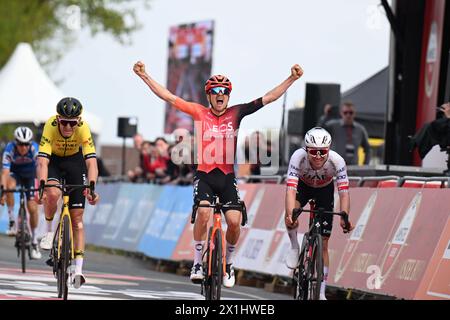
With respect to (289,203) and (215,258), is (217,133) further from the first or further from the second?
(215,258)

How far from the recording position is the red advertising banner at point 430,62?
23984 millimetres

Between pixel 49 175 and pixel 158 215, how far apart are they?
32.4ft

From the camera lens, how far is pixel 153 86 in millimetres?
14742

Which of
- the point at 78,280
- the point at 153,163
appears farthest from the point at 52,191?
the point at 153,163

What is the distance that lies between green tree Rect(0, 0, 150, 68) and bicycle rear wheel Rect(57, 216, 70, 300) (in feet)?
140

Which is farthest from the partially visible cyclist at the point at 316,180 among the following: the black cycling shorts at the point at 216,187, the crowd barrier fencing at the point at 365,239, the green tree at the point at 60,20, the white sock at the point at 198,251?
the green tree at the point at 60,20

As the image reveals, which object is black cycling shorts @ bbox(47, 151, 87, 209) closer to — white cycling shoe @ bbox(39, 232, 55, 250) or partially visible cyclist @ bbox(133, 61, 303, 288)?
white cycling shoe @ bbox(39, 232, 55, 250)

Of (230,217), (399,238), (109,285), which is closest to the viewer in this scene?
(230,217)

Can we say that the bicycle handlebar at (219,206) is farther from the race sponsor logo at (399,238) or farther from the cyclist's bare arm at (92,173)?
the race sponsor logo at (399,238)

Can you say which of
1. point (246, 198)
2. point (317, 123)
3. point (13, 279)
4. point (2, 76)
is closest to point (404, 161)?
point (317, 123)

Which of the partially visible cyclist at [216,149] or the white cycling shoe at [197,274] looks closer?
the white cycling shoe at [197,274]

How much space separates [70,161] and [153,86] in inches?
57.6

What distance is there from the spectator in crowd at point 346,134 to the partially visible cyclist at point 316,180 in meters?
7.29

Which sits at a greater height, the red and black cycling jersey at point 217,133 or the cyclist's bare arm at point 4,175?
the red and black cycling jersey at point 217,133
